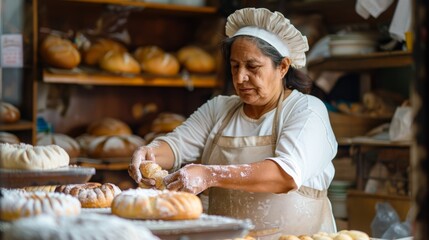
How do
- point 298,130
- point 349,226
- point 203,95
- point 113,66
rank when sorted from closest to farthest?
point 298,130
point 349,226
point 113,66
point 203,95

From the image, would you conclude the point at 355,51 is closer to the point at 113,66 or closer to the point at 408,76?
the point at 408,76

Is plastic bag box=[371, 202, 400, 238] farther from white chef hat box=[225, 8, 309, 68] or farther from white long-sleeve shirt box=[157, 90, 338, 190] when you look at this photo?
white chef hat box=[225, 8, 309, 68]

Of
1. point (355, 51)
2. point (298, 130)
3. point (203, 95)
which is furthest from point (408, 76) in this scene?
point (298, 130)

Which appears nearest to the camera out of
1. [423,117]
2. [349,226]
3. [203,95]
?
[423,117]

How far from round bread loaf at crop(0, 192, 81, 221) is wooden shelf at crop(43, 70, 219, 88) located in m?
3.20

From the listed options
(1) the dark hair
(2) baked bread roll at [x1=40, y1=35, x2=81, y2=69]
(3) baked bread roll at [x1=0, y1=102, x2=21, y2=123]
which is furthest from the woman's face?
(3) baked bread roll at [x1=0, y1=102, x2=21, y2=123]

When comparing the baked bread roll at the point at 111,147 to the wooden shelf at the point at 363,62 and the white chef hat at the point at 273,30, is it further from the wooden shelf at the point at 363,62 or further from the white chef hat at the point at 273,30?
the white chef hat at the point at 273,30

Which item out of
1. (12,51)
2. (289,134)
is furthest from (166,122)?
(289,134)

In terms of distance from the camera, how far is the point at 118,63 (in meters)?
5.39

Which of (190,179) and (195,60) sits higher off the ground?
(195,60)

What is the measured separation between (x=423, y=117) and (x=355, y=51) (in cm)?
378

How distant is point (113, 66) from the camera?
538cm

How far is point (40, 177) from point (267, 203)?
5.07ft

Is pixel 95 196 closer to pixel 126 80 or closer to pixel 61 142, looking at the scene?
pixel 61 142
